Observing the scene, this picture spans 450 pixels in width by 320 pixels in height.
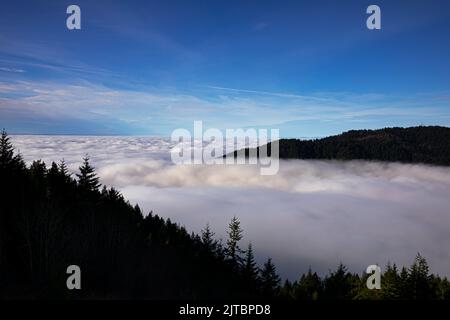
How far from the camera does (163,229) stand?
225 feet

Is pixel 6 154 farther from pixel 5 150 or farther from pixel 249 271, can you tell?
pixel 249 271

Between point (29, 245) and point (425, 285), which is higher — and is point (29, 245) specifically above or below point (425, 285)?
above

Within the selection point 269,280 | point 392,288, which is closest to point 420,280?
point 392,288

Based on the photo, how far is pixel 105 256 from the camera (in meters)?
35.1

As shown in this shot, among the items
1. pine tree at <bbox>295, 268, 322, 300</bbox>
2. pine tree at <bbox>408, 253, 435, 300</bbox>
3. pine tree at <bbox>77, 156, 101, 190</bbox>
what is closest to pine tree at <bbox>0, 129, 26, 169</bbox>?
pine tree at <bbox>77, 156, 101, 190</bbox>

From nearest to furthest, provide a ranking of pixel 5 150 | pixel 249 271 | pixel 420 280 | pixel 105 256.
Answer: pixel 105 256
pixel 5 150
pixel 420 280
pixel 249 271

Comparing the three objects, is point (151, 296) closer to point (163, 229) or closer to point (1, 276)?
point (1, 276)

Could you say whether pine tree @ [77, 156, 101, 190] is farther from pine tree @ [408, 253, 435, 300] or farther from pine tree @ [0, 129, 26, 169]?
pine tree @ [408, 253, 435, 300]

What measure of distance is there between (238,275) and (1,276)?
147 ft

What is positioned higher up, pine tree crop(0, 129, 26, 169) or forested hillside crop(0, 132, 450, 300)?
pine tree crop(0, 129, 26, 169)

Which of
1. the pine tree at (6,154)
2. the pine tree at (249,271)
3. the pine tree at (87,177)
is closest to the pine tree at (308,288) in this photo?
the pine tree at (249,271)

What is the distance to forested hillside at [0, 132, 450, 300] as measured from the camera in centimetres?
2952
